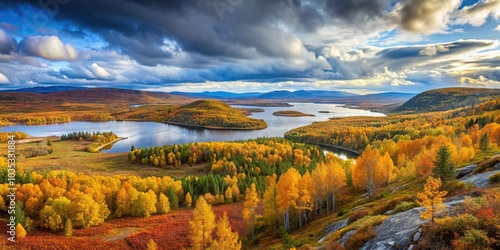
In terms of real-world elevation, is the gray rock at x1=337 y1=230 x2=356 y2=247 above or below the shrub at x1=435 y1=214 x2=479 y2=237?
below

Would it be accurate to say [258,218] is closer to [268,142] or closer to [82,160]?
[268,142]

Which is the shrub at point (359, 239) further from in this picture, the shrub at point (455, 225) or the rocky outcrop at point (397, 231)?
the shrub at point (455, 225)

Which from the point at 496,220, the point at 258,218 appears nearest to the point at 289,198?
the point at 258,218

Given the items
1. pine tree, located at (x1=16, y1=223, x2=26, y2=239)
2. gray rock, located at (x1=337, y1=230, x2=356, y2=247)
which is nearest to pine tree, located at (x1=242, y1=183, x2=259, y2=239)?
gray rock, located at (x1=337, y1=230, x2=356, y2=247)

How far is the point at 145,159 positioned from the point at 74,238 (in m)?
104

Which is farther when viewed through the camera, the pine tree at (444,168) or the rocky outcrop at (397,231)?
the pine tree at (444,168)

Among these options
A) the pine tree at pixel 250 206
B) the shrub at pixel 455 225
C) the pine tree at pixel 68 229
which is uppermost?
the shrub at pixel 455 225

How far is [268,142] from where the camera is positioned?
188875 millimetres

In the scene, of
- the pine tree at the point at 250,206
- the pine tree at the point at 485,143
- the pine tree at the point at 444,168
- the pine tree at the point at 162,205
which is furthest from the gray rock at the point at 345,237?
the pine tree at the point at 485,143

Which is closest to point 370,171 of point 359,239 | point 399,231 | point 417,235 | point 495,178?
point 495,178

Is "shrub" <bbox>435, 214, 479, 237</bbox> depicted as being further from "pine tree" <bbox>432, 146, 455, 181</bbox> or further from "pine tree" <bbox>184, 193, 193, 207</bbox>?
"pine tree" <bbox>184, 193, 193, 207</bbox>

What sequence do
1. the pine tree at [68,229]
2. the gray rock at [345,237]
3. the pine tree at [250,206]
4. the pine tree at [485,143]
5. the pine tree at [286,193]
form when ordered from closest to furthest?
the gray rock at [345,237]
the pine tree at [250,206]
the pine tree at [286,193]
the pine tree at [68,229]
the pine tree at [485,143]

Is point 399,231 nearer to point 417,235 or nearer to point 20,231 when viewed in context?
point 417,235

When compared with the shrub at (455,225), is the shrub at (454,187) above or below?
below
